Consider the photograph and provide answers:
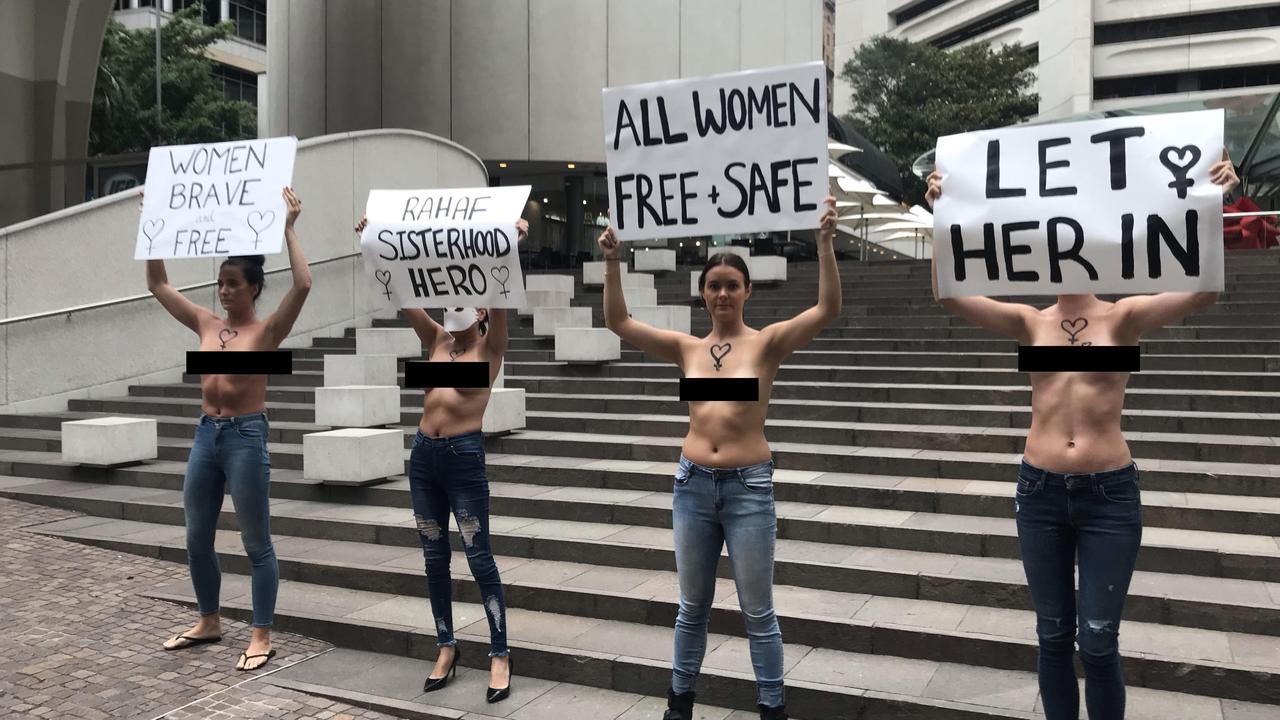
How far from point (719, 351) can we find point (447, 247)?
1.69 m

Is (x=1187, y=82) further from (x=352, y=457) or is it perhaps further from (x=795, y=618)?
(x=795, y=618)

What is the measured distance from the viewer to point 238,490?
5621 mm

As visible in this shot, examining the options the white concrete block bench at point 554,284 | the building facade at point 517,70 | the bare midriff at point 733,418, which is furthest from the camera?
the building facade at point 517,70

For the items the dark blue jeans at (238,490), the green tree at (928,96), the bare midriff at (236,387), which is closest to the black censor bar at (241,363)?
the bare midriff at (236,387)

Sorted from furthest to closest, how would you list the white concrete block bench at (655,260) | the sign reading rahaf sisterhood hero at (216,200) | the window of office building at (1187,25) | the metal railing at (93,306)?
the window of office building at (1187,25) < the white concrete block bench at (655,260) < the metal railing at (93,306) < the sign reading rahaf sisterhood hero at (216,200)

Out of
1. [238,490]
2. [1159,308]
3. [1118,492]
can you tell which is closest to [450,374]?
[238,490]

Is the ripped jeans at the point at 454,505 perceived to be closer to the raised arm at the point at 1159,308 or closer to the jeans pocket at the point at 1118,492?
the jeans pocket at the point at 1118,492

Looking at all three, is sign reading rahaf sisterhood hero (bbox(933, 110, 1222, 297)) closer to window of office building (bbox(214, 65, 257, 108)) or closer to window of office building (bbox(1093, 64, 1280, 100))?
window of office building (bbox(1093, 64, 1280, 100))

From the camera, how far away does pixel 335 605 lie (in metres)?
6.69

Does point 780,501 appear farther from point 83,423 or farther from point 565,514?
point 83,423

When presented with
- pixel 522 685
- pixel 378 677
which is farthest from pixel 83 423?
pixel 522 685

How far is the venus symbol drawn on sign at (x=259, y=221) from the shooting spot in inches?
231

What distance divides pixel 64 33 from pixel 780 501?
18266 millimetres

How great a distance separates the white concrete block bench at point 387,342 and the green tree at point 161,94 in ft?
72.5
